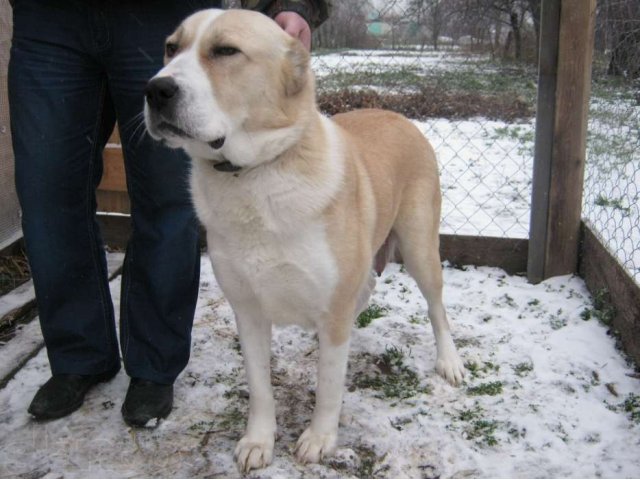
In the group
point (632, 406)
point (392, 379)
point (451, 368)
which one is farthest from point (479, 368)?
point (632, 406)

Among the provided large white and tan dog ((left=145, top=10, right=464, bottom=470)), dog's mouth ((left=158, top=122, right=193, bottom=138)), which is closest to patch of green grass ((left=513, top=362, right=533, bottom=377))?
large white and tan dog ((left=145, top=10, right=464, bottom=470))

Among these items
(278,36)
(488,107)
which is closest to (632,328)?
(278,36)

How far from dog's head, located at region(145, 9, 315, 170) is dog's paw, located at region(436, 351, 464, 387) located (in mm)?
1218

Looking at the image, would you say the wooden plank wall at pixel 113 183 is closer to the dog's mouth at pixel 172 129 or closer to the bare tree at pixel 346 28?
the bare tree at pixel 346 28

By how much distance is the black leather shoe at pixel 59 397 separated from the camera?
2.21 metres

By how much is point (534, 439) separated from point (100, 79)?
1.92 m

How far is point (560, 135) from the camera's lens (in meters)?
3.10

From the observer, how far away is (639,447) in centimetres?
201

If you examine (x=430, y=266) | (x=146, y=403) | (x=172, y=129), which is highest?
(x=172, y=129)

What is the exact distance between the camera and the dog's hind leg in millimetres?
2490

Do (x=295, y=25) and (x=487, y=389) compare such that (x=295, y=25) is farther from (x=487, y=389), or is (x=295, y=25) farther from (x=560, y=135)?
(x=560, y=135)

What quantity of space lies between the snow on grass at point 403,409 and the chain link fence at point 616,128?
0.39 metres

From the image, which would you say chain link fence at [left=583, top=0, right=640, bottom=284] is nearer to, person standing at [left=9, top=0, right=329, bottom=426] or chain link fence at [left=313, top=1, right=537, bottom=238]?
chain link fence at [left=313, top=1, right=537, bottom=238]

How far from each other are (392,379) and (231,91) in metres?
1.39
